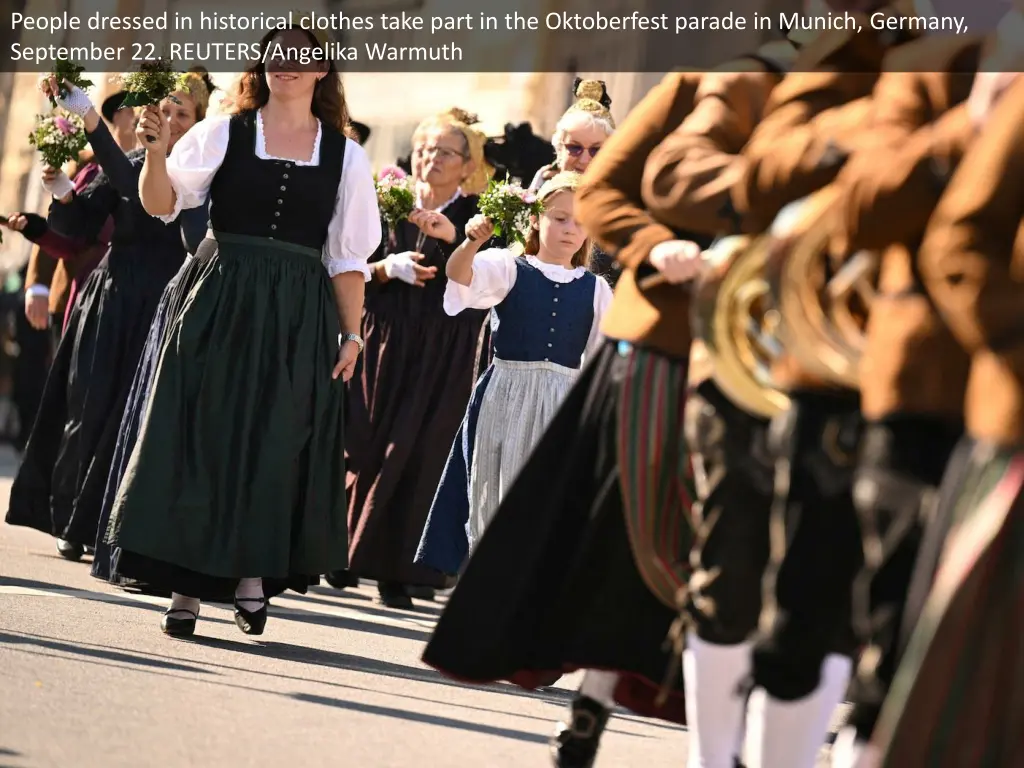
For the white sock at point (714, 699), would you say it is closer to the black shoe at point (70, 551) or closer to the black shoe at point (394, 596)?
the black shoe at point (394, 596)

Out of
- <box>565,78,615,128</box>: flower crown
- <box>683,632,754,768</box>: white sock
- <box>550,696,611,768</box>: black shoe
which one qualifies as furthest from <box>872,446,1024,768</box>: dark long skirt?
<box>565,78,615,128</box>: flower crown

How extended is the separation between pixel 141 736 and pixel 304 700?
91cm

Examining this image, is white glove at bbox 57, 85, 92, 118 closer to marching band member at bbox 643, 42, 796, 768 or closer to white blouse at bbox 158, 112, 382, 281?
white blouse at bbox 158, 112, 382, 281

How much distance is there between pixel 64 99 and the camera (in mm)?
8555

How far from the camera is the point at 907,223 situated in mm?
3656

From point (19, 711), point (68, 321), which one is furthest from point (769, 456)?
point (68, 321)

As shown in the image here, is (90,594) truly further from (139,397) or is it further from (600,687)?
(600,687)

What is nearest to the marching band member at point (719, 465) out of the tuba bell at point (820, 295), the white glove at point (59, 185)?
the tuba bell at point (820, 295)

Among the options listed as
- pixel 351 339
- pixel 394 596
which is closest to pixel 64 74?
pixel 351 339

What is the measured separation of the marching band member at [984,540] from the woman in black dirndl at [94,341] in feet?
21.2

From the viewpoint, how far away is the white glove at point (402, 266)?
31.9 ft

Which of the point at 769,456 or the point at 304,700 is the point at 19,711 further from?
the point at 769,456

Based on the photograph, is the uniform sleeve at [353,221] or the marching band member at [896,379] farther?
the uniform sleeve at [353,221]

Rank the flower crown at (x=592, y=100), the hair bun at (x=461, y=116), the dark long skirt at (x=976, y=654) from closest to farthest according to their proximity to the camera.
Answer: the dark long skirt at (x=976, y=654), the flower crown at (x=592, y=100), the hair bun at (x=461, y=116)
